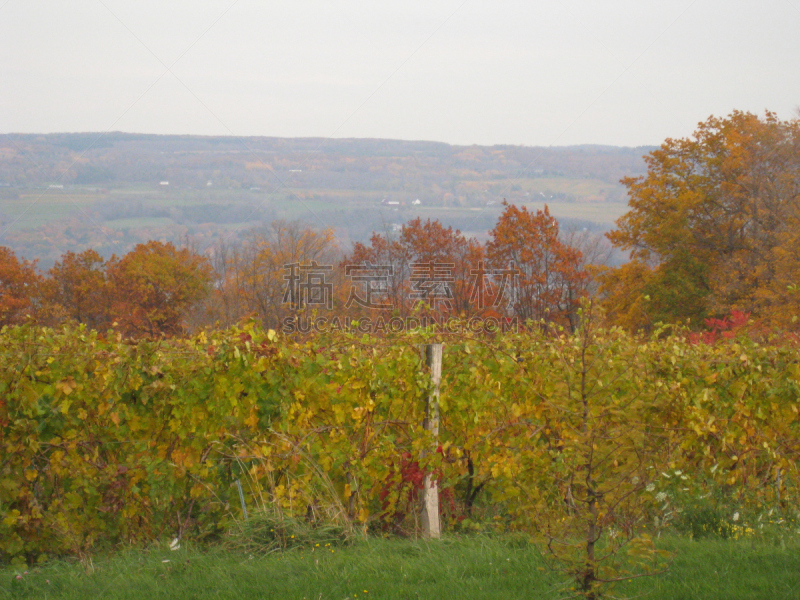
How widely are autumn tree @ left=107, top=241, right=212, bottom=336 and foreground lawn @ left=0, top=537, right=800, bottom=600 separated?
33830 mm

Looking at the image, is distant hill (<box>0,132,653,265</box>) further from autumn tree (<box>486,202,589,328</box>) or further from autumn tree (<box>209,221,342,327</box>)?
autumn tree (<box>486,202,589,328</box>)

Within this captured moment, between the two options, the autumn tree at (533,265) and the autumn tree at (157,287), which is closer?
the autumn tree at (533,265)

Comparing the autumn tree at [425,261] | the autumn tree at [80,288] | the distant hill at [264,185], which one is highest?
the distant hill at [264,185]

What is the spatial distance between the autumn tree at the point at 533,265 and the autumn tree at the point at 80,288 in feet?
76.8

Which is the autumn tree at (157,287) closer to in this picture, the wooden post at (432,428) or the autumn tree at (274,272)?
the autumn tree at (274,272)

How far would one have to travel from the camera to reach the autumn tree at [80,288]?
37.5 m

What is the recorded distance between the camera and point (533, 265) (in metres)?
29.9

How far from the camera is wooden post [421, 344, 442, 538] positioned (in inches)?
159

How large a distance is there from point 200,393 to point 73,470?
977 mm

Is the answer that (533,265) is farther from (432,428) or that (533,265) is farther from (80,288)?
(80,288)

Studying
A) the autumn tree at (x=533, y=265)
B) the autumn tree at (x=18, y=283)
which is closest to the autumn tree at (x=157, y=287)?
the autumn tree at (x=18, y=283)

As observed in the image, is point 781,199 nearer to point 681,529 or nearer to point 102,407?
point 681,529

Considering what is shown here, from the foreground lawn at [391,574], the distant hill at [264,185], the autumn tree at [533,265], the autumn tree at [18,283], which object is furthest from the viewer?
the distant hill at [264,185]

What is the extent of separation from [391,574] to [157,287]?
123 feet
